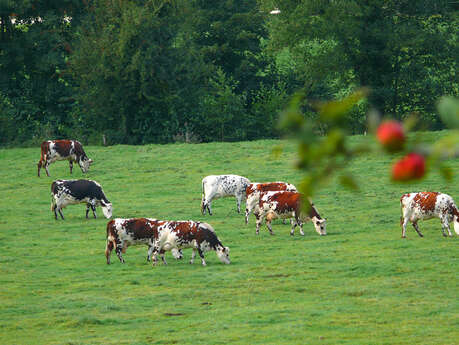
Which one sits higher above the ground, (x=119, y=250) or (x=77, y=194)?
(x=77, y=194)

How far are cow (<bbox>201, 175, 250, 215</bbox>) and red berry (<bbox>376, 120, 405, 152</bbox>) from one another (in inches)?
917

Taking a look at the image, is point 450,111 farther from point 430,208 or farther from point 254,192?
point 254,192

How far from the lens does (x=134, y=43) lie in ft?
149

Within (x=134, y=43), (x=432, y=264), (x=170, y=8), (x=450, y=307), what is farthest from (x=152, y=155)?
(x=450, y=307)

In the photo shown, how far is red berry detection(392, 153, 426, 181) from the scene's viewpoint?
1.20 m

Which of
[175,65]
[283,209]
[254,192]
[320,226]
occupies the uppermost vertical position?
[175,65]

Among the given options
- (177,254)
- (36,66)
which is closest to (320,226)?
(177,254)

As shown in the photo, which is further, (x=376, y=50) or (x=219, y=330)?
(x=376, y=50)

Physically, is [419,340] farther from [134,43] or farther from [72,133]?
A: [72,133]

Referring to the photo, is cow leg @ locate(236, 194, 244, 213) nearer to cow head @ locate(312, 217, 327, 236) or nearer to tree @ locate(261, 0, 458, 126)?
cow head @ locate(312, 217, 327, 236)

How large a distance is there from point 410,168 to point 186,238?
52.2 ft

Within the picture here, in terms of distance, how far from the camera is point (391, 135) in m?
1.20

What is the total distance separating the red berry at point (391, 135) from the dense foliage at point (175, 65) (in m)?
41.7

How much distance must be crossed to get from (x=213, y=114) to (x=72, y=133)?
367 inches
